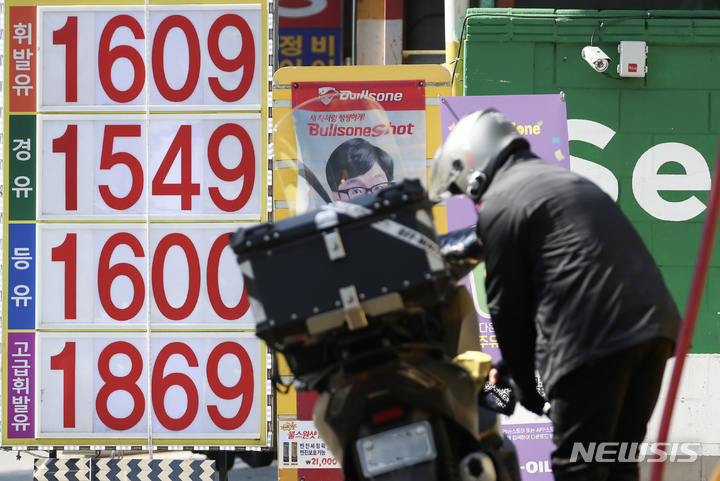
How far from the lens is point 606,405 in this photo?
2400 mm

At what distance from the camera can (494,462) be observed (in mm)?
2309

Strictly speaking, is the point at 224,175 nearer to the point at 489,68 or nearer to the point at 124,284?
the point at 124,284

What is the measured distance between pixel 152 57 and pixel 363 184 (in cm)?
133

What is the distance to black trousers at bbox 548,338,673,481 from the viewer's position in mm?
2400

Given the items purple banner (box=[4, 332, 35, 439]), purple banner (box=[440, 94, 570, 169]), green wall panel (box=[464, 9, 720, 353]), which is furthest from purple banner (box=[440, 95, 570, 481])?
purple banner (box=[4, 332, 35, 439])

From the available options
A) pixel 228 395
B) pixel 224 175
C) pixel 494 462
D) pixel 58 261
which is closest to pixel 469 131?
pixel 494 462

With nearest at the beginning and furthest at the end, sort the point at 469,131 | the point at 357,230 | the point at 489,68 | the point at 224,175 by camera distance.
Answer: the point at 357,230 < the point at 469,131 < the point at 224,175 < the point at 489,68

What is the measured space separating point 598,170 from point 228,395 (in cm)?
267

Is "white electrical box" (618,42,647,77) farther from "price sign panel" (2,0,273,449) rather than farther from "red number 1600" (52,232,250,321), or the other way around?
"red number 1600" (52,232,250,321)

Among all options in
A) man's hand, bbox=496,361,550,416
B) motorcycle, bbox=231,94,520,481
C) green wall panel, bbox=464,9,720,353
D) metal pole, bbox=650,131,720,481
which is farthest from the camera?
green wall panel, bbox=464,9,720,353

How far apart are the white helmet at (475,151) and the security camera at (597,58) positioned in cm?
236

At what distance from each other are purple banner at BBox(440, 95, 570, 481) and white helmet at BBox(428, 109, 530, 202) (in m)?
1.72

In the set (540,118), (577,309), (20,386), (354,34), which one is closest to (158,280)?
(20,386)

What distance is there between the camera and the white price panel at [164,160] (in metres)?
4.18
